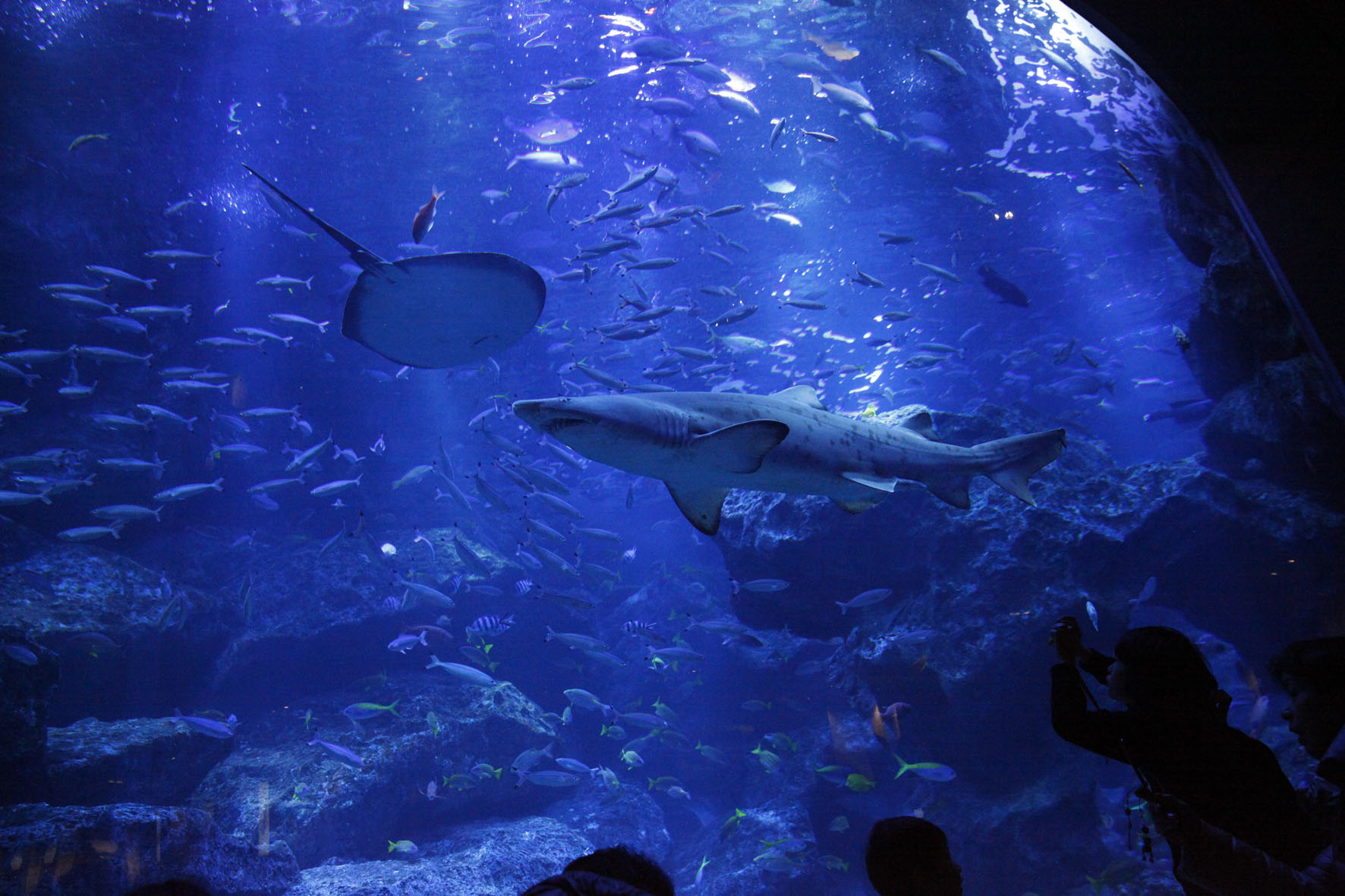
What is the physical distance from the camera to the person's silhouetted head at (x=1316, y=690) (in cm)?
174

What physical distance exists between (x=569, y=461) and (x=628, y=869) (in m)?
13.7

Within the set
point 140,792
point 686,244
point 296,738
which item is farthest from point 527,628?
point 686,244

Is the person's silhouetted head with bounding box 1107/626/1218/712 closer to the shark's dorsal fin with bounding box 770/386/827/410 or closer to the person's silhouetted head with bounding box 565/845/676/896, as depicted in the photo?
the person's silhouetted head with bounding box 565/845/676/896

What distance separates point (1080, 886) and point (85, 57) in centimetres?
2048

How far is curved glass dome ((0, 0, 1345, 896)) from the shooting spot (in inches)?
208

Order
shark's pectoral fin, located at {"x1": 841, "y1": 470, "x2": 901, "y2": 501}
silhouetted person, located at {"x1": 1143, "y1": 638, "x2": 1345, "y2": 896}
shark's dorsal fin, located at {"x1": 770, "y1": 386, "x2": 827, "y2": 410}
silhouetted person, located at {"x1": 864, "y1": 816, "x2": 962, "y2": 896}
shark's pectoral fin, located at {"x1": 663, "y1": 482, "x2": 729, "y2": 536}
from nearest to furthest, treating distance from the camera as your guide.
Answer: silhouetted person, located at {"x1": 1143, "y1": 638, "x2": 1345, "y2": 896}, silhouetted person, located at {"x1": 864, "y1": 816, "x2": 962, "y2": 896}, shark's pectoral fin, located at {"x1": 841, "y1": 470, "x2": 901, "y2": 501}, shark's pectoral fin, located at {"x1": 663, "y1": 482, "x2": 729, "y2": 536}, shark's dorsal fin, located at {"x1": 770, "y1": 386, "x2": 827, "y2": 410}

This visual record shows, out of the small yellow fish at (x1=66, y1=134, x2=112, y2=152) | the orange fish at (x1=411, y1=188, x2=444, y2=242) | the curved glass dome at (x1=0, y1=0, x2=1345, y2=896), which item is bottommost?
the curved glass dome at (x1=0, y1=0, x2=1345, y2=896)

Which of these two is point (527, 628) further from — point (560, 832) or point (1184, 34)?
point (1184, 34)

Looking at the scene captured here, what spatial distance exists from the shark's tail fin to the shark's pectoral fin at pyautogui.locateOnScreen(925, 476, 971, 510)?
17 cm

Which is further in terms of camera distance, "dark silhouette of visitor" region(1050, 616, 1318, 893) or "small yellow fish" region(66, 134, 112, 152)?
"small yellow fish" region(66, 134, 112, 152)

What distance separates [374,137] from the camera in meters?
13.0

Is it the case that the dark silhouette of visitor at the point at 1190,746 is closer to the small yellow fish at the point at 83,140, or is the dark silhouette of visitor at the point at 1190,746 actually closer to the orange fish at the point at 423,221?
the orange fish at the point at 423,221

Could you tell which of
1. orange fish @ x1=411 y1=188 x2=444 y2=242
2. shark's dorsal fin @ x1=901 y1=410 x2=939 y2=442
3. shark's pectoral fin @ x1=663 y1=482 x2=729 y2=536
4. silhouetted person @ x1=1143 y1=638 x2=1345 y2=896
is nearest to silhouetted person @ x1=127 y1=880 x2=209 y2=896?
shark's pectoral fin @ x1=663 y1=482 x2=729 y2=536

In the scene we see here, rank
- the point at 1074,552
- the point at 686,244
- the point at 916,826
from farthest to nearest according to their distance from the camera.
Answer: the point at 686,244 → the point at 1074,552 → the point at 916,826
